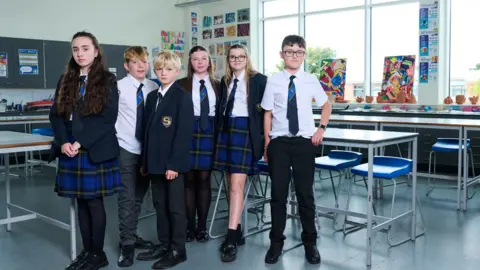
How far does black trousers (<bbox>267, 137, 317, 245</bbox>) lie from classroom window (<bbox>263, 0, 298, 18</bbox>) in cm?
633

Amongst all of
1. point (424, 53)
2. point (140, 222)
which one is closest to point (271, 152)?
point (140, 222)

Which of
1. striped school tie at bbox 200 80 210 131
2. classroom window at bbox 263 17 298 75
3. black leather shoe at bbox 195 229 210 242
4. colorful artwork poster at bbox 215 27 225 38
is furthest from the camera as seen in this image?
colorful artwork poster at bbox 215 27 225 38

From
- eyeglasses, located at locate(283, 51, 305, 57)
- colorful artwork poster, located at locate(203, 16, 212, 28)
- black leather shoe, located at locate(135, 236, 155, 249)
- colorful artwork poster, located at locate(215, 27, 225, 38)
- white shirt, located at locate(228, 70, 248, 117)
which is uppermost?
colorful artwork poster, located at locate(203, 16, 212, 28)

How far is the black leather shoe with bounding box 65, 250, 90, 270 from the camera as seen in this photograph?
276 cm

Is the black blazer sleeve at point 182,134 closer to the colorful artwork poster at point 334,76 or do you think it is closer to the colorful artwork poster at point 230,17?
the colorful artwork poster at point 334,76

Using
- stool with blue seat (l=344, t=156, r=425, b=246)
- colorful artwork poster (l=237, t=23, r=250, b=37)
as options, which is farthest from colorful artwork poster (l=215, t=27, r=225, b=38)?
stool with blue seat (l=344, t=156, r=425, b=246)

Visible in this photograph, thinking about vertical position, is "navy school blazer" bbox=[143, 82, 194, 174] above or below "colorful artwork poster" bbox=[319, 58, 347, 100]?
below

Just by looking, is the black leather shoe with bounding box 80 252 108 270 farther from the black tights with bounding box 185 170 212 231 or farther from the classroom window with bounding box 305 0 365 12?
the classroom window with bounding box 305 0 365 12

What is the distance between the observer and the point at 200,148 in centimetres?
315

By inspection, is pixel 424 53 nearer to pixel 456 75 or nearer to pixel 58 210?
pixel 456 75

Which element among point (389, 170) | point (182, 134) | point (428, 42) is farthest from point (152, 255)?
point (428, 42)

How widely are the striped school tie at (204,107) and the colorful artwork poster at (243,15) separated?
236 inches

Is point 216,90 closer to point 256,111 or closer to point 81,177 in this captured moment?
point 256,111

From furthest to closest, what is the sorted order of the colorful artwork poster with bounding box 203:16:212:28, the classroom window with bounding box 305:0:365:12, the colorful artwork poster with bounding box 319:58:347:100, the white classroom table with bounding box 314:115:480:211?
the colorful artwork poster with bounding box 203:16:212:28
the classroom window with bounding box 305:0:365:12
the colorful artwork poster with bounding box 319:58:347:100
the white classroom table with bounding box 314:115:480:211
